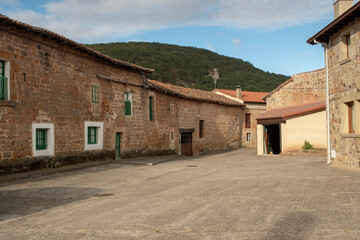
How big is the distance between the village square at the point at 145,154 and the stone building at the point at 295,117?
0.24ft

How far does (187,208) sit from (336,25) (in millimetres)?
9952

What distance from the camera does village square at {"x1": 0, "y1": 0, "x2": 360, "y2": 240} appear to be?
5.67 metres

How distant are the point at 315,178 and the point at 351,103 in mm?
4194

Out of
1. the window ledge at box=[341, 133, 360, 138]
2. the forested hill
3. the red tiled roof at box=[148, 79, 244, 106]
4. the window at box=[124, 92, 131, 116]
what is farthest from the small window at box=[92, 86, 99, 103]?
the forested hill

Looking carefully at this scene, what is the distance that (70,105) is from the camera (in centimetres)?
1530

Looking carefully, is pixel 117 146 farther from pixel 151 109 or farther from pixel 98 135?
pixel 151 109

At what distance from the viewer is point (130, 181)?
→ 1140 cm

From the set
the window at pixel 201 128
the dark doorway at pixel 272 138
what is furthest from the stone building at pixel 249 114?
the dark doorway at pixel 272 138

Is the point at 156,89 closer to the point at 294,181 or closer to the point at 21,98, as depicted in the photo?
the point at 21,98

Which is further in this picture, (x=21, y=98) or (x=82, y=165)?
(x=82, y=165)

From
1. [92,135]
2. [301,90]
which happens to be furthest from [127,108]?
[301,90]

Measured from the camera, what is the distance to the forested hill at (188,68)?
65500mm

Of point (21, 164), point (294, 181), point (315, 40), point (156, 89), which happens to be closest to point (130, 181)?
point (21, 164)

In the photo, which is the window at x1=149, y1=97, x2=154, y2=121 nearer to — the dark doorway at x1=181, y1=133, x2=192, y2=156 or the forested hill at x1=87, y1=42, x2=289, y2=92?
the dark doorway at x1=181, y1=133, x2=192, y2=156
